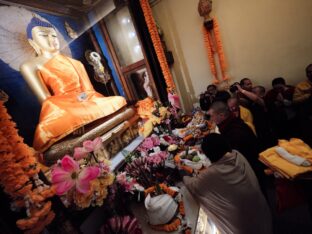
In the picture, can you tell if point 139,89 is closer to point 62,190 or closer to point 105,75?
point 105,75

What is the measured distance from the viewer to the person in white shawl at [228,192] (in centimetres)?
143

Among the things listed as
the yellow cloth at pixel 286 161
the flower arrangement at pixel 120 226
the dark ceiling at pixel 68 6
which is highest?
the dark ceiling at pixel 68 6

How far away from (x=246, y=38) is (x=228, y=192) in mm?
4188

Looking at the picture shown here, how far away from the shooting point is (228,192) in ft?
4.70

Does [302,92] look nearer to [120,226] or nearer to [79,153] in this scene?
[120,226]

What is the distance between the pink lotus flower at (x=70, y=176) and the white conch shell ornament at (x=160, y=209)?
2.39ft

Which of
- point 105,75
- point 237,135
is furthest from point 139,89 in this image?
point 237,135

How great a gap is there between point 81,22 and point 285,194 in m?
4.15

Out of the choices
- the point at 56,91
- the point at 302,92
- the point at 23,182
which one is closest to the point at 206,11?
the point at 302,92

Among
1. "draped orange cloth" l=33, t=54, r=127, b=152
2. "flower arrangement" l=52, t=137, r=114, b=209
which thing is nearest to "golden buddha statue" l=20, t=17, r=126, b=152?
"draped orange cloth" l=33, t=54, r=127, b=152

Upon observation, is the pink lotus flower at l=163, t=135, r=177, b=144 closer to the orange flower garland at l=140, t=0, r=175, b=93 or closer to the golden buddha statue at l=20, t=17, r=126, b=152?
the golden buddha statue at l=20, t=17, r=126, b=152

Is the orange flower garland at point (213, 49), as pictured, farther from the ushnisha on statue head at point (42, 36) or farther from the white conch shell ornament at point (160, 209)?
the white conch shell ornament at point (160, 209)

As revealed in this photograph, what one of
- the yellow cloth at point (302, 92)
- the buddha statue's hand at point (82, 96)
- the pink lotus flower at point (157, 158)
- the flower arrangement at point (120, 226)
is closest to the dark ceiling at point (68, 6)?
the buddha statue's hand at point (82, 96)

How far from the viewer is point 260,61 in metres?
4.47
